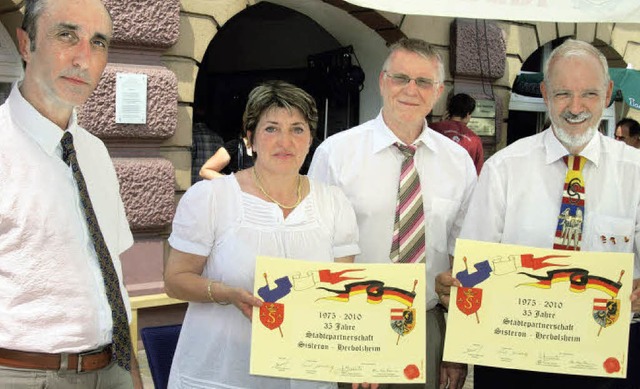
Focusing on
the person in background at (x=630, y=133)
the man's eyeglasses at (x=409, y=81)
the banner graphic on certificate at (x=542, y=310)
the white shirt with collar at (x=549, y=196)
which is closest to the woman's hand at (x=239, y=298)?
the banner graphic on certificate at (x=542, y=310)

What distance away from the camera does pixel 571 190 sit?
8.86 feet

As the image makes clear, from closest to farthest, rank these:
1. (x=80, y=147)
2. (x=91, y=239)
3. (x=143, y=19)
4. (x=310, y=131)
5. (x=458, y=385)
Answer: (x=91, y=239), (x=80, y=147), (x=310, y=131), (x=458, y=385), (x=143, y=19)

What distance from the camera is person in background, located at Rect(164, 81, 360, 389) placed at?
96.7 inches

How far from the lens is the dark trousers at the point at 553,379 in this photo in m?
2.68

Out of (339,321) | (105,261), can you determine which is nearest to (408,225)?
(339,321)

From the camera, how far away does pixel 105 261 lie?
2.06 meters

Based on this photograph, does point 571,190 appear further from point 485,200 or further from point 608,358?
point 608,358

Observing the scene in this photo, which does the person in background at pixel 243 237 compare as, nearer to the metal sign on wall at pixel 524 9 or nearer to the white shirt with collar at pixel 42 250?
the white shirt with collar at pixel 42 250

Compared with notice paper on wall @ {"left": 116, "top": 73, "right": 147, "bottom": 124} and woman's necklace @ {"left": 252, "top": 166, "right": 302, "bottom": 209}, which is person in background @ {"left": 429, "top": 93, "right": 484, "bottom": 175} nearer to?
notice paper on wall @ {"left": 116, "top": 73, "right": 147, "bottom": 124}

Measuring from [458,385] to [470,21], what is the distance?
5.21m

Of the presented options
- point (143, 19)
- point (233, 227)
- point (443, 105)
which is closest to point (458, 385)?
point (233, 227)

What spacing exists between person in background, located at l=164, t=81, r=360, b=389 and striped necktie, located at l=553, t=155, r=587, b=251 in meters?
0.74

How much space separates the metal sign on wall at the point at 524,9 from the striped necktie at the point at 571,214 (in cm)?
270

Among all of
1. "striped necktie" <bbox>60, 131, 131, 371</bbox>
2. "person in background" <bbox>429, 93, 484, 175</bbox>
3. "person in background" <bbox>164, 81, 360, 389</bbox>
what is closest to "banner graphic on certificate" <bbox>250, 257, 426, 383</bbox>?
"person in background" <bbox>164, 81, 360, 389</bbox>
